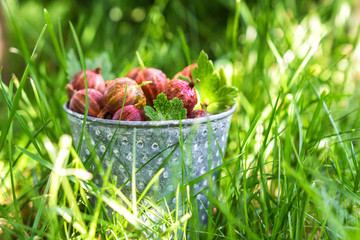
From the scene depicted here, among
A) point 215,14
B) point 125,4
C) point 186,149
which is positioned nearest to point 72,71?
point 186,149

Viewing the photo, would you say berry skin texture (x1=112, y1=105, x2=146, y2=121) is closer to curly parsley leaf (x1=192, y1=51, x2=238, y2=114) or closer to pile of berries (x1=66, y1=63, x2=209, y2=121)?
pile of berries (x1=66, y1=63, x2=209, y2=121)

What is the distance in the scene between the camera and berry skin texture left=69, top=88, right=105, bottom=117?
63 cm

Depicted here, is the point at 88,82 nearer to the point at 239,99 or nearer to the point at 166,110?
the point at 166,110

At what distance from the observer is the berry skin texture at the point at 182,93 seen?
0.60 metres

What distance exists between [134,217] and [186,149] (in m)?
0.15

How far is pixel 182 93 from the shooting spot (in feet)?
1.96

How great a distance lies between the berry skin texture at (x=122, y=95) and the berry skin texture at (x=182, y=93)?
0.05 meters

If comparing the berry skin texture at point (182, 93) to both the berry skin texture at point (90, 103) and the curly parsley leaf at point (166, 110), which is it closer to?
the curly parsley leaf at point (166, 110)

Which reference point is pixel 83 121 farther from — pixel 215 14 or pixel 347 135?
pixel 215 14

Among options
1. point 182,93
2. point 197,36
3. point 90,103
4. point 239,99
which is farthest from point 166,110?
point 197,36

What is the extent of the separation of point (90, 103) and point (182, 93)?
0.60 ft

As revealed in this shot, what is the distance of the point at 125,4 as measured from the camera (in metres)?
1.62

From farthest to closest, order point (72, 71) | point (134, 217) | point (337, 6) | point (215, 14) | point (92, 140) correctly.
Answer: point (215, 14), point (337, 6), point (72, 71), point (92, 140), point (134, 217)

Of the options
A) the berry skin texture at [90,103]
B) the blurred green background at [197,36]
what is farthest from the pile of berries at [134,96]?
the blurred green background at [197,36]
